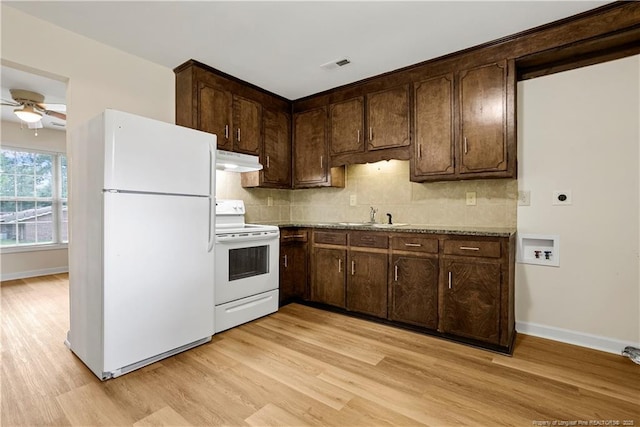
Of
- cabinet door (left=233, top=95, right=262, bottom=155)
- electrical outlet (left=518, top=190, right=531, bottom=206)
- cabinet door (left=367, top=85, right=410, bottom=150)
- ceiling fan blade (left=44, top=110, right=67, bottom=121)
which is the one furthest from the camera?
ceiling fan blade (left=44, top=110, right=67, bottom=121)

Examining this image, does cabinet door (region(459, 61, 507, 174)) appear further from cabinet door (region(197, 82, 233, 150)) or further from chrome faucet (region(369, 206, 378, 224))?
cabinet door (region(197, 82, 233, 150))

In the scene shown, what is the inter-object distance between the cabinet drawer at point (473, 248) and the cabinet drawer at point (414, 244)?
102 mm

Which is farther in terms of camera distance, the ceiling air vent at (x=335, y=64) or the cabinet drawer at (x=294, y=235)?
the cabinet drawer at (x=294, y=235)

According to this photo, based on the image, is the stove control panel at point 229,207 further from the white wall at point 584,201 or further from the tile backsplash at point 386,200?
the white wall at point 584,201

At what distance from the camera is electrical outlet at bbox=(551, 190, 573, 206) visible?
2499 mm

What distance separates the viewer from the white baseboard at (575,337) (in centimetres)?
232

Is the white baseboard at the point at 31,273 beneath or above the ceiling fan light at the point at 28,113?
beneath

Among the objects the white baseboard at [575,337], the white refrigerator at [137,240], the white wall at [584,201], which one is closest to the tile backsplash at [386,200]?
the white wall at [584,201]

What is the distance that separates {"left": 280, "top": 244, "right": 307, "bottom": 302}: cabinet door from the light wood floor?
0.77m

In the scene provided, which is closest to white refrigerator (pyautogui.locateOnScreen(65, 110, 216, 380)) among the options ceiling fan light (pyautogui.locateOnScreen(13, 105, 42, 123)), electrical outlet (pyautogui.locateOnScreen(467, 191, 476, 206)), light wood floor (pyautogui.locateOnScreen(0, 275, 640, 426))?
light wood floor (pyautogui.locateOnScreen(0, 275, 640, 426))

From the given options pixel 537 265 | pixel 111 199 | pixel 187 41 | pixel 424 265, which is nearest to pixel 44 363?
pixel 111 199

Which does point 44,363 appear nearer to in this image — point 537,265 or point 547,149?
point 537,265

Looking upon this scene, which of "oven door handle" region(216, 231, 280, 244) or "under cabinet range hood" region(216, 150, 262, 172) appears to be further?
"under cabinet range hood" region(216, 150, 262, 172)

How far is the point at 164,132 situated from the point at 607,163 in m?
3.25
